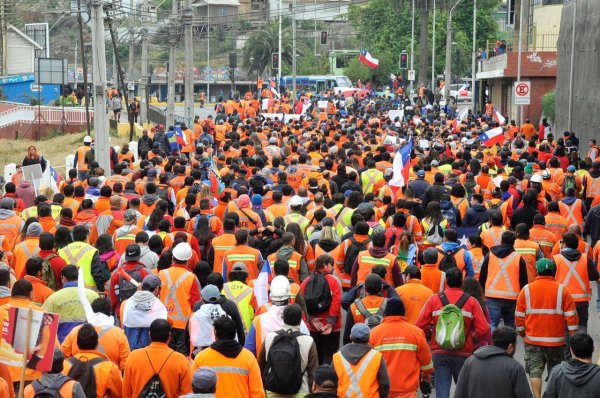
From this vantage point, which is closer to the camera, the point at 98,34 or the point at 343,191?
the point at 343,191

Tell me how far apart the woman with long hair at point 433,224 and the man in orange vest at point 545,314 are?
332 centimetres

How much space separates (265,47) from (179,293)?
84486 millimetres

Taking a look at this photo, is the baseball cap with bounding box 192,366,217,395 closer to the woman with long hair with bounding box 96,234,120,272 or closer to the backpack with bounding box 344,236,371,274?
the woman with long hair with bounding box 96,234,120,272

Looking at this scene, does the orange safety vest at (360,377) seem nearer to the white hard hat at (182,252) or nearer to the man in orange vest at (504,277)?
the white hard hat at (182,252)

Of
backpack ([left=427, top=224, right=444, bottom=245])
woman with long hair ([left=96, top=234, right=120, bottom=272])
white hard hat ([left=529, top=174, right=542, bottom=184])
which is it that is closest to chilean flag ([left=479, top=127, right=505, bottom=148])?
white hard hat ([left=529, top=174, right=542, bottom=184])

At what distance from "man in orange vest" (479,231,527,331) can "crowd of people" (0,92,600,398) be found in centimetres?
2

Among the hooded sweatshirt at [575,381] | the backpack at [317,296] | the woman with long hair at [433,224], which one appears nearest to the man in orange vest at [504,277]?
the woman with long hair at [433,224]

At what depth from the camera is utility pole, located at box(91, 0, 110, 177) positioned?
26078mm

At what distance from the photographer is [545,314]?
38.5ft

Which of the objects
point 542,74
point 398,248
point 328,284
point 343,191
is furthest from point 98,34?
point 542,74

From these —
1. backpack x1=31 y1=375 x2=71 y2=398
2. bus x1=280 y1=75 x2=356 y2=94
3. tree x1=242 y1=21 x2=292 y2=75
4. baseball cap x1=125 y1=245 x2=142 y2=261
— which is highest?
tree x1=242 y1=21 x2=292 y2=75

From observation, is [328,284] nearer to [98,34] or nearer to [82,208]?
[82,208]

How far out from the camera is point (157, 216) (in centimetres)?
1505

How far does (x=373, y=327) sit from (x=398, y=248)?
157 inches
